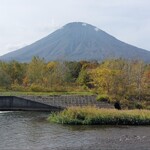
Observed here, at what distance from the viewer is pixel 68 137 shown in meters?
24.2

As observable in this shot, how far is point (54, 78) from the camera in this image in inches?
2464

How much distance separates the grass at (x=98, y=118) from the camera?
99.2 ft

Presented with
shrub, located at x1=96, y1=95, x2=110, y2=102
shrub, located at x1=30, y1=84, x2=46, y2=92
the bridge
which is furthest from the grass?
shrub, located at x1=30, y1=84, x2=46, y2=92

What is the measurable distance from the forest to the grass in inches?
447

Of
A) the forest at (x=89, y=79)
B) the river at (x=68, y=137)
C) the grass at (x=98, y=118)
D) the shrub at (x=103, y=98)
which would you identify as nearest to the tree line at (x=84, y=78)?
the forest at (x=89, y=79)

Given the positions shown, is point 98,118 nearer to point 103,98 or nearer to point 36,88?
point 103,98

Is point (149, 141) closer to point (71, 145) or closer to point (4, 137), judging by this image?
point (71, 145)

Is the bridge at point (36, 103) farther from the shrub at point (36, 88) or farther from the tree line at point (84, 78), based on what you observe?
the shrub at point (36, 88)

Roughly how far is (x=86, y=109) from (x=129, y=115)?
3.36 meters

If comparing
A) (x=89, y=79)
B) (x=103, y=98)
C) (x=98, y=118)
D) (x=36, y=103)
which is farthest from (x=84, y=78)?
(x=98, y=118)

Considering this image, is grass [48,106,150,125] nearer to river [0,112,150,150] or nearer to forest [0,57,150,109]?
river [0,112,150,150]

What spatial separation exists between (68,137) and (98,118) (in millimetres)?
6454

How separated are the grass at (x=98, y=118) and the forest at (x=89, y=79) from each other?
11351mm

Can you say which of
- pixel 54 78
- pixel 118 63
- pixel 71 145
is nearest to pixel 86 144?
pixel 71 145
